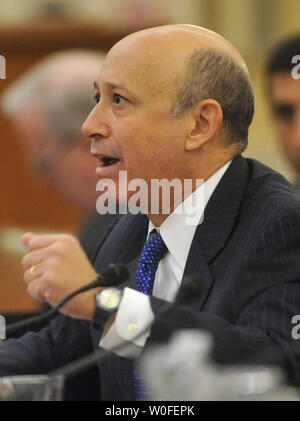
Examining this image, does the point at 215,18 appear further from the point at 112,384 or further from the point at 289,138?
the point at 112,384

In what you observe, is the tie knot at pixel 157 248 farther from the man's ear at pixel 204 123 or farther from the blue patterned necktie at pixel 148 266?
the man's ear at pixel 204 123

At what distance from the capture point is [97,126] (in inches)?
76.4

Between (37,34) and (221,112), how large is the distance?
3263 mm

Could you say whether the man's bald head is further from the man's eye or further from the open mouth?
the open mouth

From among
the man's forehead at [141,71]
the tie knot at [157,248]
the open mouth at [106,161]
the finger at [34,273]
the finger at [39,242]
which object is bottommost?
the finger at [34,273]

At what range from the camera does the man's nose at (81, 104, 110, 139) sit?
1.94m

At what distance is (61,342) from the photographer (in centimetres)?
A: 220

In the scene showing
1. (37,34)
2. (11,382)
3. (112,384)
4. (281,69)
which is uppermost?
(37,34)

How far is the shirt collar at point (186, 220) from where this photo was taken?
1.97 m

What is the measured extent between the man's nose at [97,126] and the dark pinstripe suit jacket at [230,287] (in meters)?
0.26

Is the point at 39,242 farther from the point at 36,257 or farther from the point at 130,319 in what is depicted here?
the point at 130,319

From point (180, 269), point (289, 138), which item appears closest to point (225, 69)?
point (180, 269)

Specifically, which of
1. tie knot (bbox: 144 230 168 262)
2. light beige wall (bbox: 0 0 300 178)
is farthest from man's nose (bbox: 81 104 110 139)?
light beige wall (bbox: 0 0 300 178)

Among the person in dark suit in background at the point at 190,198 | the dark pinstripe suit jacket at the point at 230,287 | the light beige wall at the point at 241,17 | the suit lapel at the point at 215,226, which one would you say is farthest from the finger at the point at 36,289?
the light beige wall at the point at 241,17
